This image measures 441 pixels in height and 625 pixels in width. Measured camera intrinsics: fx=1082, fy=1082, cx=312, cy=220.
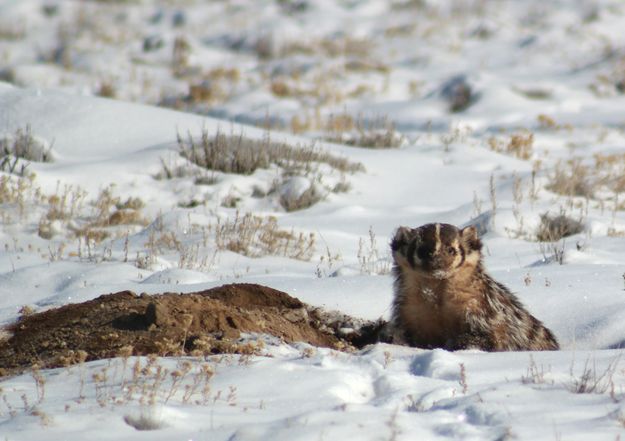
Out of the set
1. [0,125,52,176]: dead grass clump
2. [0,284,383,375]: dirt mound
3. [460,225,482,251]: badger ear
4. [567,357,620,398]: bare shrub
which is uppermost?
[0,125,52,176]: dead grass clump

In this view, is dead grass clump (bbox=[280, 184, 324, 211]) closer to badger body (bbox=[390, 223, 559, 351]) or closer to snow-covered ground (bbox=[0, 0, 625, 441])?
snow-covered ground (bbox=[0, 0, 625, 441])

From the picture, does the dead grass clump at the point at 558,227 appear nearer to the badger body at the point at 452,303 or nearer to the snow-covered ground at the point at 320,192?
the snow-covered ground at the point at 320,192

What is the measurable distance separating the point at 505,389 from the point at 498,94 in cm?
1433

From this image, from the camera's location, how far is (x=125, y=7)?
29.4m

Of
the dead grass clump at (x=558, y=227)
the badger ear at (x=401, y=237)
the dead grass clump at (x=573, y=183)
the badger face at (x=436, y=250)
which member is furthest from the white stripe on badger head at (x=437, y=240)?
the dead grass clump at (x=573, y=183)

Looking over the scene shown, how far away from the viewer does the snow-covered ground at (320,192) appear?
4.43 meters

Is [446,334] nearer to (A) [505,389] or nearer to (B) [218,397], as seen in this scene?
(A) [505,389]

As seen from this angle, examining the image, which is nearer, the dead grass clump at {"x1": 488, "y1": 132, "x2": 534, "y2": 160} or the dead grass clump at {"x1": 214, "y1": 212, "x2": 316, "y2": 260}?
the dead grass clump at {"x1": 214, "y1": 212, "x2": 316, "y2": 260}

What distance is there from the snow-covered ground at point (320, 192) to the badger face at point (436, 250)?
702 millimetres

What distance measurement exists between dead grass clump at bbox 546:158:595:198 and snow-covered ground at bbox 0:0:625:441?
0.04 metres

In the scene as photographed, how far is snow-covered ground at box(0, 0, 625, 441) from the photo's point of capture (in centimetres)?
443

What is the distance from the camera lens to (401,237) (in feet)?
22.1

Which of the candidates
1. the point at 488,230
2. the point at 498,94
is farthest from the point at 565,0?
the point at 488,230

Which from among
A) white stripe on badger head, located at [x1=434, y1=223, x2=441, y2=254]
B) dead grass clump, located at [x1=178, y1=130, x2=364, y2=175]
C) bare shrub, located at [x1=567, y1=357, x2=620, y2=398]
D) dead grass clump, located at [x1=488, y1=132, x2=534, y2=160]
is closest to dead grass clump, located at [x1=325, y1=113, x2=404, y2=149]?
dead grass clump, located at [x1=488, y1=132, x2=534, y2=160]
